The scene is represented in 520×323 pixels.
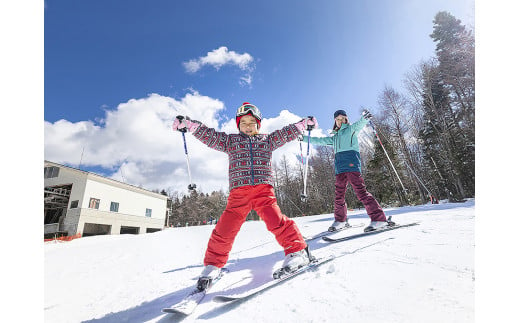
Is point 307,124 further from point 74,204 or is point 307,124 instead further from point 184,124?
point 74,204

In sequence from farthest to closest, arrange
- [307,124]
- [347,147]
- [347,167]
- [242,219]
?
[347,147] < [347,167] < [307,124] < [242,219]

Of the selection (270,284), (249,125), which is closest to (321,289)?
(270,284)

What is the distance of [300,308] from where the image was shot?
143 cm

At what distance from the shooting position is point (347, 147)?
14.0 feet

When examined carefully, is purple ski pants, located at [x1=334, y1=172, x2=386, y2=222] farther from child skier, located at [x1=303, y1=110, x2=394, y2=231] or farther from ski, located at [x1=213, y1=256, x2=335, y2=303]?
ski, located at [x1=213, y1=256, x2=335, y2=303]

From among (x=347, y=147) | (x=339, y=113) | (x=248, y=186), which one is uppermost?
(x=339, y=113)

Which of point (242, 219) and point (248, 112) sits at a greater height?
point (248, 112)

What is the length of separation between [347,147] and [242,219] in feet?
8.99

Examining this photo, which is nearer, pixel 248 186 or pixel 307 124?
pixel 248 186

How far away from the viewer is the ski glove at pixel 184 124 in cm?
290

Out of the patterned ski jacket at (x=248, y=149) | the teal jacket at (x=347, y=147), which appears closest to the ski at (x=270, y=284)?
the patterned ski jacket at (x=248, y=149)

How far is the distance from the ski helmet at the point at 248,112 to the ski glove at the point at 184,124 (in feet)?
1.80
